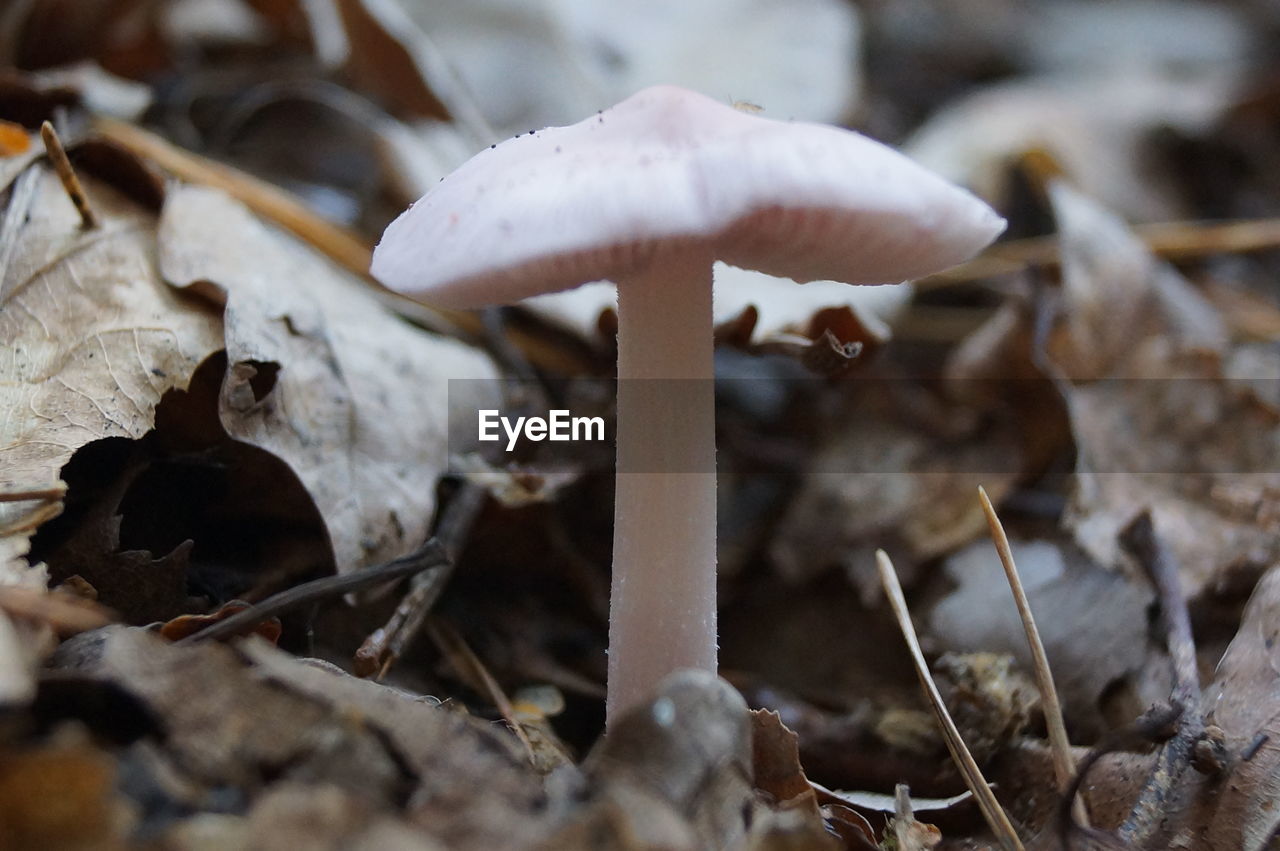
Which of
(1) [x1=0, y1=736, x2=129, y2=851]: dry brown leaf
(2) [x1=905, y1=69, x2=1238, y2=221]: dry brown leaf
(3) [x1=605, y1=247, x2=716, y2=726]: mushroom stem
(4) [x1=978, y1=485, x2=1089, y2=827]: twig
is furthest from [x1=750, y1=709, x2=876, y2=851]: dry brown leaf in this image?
(2) [x1=905, y1=69, x2=1238, y2=221]: dry brown leaf

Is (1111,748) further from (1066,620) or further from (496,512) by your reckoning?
(496,512)

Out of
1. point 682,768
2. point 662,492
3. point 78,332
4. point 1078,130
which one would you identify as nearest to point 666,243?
point 662,492

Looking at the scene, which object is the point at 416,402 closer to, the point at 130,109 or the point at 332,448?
the point at 332,448

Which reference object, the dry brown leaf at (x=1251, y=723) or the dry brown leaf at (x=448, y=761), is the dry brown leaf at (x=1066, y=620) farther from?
the dry brown leaf at (x=448, y=761)

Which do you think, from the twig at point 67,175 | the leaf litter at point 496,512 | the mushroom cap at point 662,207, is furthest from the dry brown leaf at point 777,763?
the twig at point 67,175

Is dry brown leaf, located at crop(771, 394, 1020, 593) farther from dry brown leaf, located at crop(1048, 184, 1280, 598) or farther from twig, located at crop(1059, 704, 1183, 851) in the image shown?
twig, located at crop(1059, 704, 1183, 851)

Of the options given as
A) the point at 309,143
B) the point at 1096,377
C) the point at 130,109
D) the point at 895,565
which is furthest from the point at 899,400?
the point at 130,109
